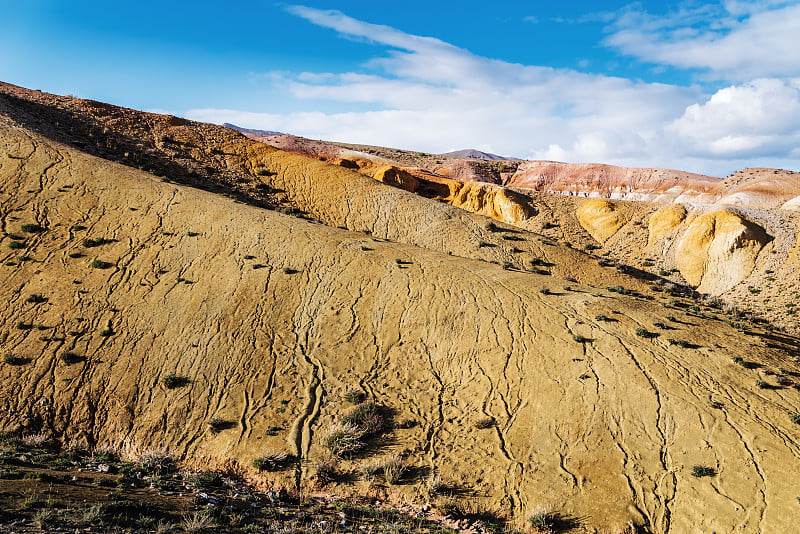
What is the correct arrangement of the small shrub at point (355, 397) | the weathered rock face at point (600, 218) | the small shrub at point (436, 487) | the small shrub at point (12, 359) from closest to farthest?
the small shrub at point (436, 487)
the small shrub at point (12, 359)
the small shrub at point (355, 397)
the weathered rock face at point (600, 218)

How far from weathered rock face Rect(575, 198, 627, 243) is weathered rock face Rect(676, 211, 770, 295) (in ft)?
23.7

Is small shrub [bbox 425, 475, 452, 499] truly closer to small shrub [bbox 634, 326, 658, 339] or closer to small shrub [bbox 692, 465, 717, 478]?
small shrub [bbox 692, 465, 717, 478]

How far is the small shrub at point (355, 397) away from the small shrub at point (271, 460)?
307cm

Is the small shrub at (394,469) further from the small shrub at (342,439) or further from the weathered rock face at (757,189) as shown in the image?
the weathered rock face at (757,189)

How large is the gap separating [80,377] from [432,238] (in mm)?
24947

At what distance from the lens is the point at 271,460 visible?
14008mm

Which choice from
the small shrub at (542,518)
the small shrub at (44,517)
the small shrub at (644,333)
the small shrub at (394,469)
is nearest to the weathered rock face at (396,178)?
the small shrub at (644,333)

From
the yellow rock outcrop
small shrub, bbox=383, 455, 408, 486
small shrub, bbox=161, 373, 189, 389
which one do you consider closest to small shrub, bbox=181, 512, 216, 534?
small shrub, bbox=383, 455, 408, 486

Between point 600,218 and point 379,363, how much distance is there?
3901 cm

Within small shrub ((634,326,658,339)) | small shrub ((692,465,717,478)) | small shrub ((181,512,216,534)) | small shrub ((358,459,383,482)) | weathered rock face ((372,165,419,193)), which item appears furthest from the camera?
weathered rock face ((372,165,419,193))

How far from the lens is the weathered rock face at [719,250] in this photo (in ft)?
116

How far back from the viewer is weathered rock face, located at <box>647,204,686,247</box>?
4228 cm

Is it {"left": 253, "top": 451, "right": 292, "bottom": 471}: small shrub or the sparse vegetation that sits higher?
the sparse vegetation

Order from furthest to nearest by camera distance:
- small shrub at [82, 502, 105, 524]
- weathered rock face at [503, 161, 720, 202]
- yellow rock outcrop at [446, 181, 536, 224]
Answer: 1. weathered rock face at [503, 161, 720, 202]
2. yellow rock outcrop at [446, 181, 536, 224]
3. small shrub at [82, 502, 105, 524]
